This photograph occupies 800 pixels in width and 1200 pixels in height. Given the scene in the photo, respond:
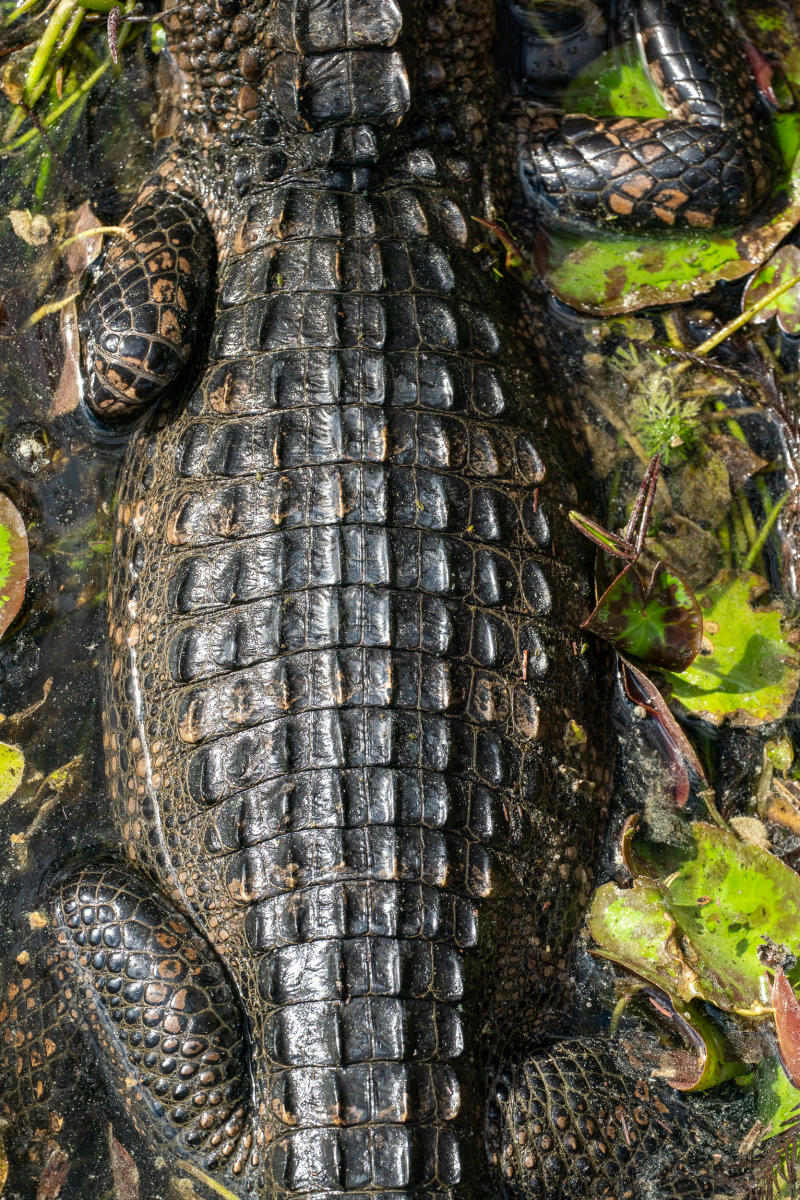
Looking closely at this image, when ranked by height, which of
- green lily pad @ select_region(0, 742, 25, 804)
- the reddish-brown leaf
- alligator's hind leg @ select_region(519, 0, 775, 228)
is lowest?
the reddish-brown leaf

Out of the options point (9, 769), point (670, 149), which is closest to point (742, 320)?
point (670, 149)

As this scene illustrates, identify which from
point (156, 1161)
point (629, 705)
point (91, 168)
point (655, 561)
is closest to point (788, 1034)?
point (629, 705)

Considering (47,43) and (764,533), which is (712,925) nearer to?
(764,533)

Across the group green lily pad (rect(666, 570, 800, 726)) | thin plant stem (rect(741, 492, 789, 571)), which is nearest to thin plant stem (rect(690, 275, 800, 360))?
thin plant stem (rect(741, 492, 789, 571))

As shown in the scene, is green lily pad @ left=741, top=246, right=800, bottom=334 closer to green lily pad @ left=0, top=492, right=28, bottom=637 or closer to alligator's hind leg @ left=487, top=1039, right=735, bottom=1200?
alligator's hind leg @ left=487, top=1039, right=735, bottom=1200

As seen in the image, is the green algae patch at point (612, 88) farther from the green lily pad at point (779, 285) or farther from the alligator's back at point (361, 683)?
the alligator's back at point (361, 683)

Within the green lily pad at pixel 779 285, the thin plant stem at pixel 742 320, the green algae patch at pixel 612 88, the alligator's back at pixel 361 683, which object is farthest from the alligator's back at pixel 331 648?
the green lily pad at pixel 779 285

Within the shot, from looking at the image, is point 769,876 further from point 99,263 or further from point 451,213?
point 99,263
